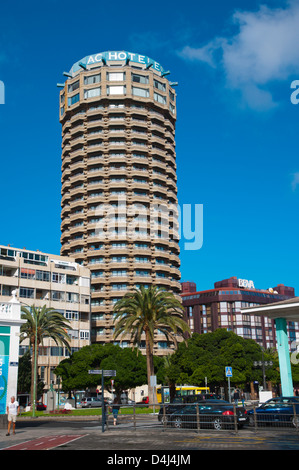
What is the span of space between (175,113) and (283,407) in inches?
3764

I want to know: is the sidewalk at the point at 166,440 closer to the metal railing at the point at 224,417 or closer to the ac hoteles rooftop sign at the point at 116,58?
the metal railing at the point at 224,417

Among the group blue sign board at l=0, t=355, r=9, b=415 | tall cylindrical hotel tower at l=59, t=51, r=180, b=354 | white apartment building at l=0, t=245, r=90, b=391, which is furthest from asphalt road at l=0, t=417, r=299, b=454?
tall cylindrical hotel tower at l=59, t=51, r=180, b=354

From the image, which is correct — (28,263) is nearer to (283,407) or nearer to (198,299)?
(283,407)

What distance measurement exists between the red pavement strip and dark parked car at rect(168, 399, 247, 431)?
4758 millimetres

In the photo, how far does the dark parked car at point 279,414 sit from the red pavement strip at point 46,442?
316 inches

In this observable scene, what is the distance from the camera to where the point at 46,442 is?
67.1 ft

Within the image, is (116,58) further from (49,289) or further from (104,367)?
(104,367)

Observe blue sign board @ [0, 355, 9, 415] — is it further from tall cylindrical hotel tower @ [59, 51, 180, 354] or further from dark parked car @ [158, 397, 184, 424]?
tall cylindrical hotel tower @ [59, 51, 180, 354]

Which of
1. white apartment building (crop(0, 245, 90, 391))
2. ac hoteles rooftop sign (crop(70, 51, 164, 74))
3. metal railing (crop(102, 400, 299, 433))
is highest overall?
ac hoteles rooftop sign (crop(70, 51, 164, 74))

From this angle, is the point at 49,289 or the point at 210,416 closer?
the point at 210,416

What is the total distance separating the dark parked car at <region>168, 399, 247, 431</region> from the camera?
2247cm

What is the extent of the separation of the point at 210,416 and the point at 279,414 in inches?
131

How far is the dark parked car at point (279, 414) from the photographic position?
66.1ft

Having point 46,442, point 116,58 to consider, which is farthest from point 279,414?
point 116,58
